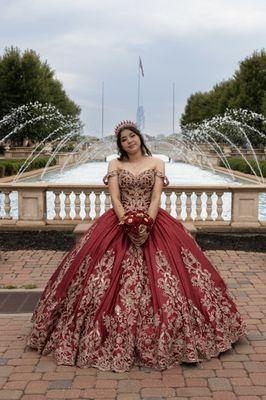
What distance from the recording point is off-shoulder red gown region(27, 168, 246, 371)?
4059 mm

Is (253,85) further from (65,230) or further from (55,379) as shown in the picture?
(55,379)

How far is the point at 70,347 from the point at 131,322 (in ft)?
1.72

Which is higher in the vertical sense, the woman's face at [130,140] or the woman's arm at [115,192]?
the woman's face at [130,140]

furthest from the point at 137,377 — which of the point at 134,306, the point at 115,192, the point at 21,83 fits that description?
the point at 21,83

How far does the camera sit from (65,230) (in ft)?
31.9

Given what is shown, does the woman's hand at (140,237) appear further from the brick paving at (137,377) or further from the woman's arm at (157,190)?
the brick paving at (137,377)

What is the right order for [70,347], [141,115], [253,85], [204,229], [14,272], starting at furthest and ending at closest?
[141,115] < [253,85] < [204,229] < [14,272] < [70,347]

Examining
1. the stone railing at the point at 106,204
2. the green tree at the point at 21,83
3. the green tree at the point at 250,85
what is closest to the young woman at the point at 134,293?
the stone railing at the point at 106,204

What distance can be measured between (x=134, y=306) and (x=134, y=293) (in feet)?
0.33

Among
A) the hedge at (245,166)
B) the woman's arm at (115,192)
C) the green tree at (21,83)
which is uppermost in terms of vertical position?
the green tree at (21,83)

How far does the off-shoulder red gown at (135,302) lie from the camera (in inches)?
160

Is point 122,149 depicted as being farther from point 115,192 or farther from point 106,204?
point 106,204

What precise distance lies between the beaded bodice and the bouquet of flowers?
0.26 m

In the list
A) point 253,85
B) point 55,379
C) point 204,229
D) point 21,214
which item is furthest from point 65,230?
point 253,85
